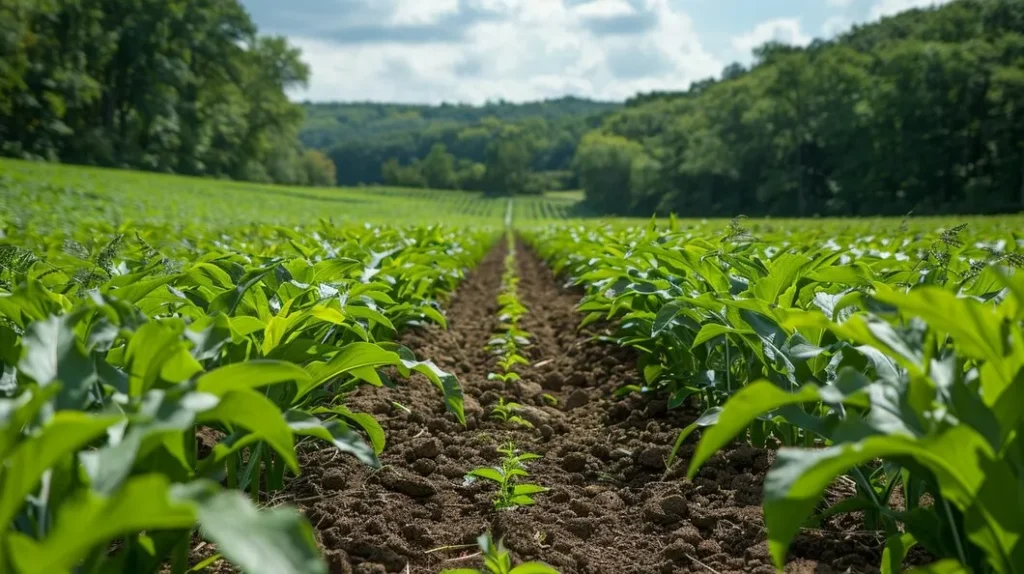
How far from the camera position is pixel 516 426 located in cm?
394

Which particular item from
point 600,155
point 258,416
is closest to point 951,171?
A: point 600,155

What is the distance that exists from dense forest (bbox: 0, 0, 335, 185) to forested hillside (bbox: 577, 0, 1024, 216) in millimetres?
35504

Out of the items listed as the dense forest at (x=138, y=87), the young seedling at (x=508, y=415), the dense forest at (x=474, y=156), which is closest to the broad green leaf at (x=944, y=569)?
the young seedling at (x=508, y=415)

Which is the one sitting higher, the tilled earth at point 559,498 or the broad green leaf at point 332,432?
the broad green leaf at point 332,432

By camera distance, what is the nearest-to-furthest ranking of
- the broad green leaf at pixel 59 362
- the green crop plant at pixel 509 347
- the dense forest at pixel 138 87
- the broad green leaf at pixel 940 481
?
the broad green leaf at pixel 940 481, the broad green leaf at pixel 59 362, the green crop plant at pixel 509 347, the dense forest at pixel 138 87

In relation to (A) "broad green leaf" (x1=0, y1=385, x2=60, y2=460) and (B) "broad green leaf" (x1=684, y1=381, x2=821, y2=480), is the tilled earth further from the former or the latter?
(A) "broad green leaf" (x1=0, y1=385, x2=60, y2=460)

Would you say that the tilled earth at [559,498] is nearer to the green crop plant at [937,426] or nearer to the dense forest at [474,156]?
the green crop plant at [937,426]

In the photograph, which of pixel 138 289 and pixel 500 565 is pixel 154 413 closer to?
pixel 500 565

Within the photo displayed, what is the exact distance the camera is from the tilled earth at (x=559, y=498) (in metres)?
2.33

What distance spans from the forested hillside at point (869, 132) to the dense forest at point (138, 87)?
116 ft

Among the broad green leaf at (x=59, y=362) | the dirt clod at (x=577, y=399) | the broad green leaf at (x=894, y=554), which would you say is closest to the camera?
the broad green leaf at (x=59, y=362)

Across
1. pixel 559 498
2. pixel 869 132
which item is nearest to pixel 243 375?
pixel 559 498

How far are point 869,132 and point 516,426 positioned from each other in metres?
53.5

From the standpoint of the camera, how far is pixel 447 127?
160 metres
